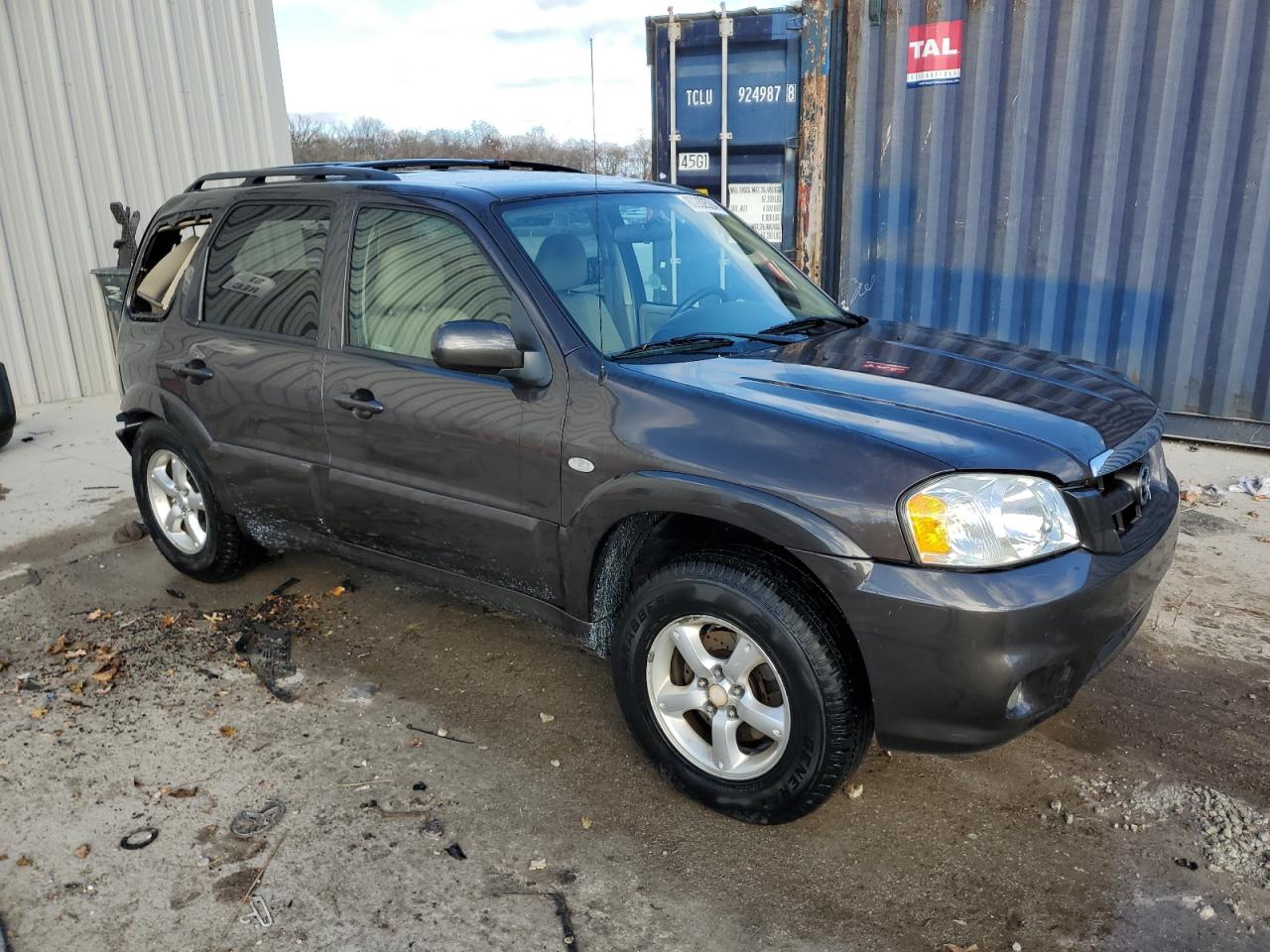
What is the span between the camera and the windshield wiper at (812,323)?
11.5 feet

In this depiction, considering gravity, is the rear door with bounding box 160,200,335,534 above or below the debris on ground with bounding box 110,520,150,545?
above

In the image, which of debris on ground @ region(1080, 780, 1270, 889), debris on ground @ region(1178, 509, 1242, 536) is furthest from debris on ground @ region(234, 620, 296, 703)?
debris on ground @ region(1178, 509, 1242, 536)

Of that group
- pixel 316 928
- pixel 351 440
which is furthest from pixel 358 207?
pixel 316 928

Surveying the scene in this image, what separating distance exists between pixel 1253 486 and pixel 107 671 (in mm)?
6160

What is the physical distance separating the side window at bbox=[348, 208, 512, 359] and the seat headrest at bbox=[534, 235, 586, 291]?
16 centimetres

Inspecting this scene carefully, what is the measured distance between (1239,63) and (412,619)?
6068 millimetres

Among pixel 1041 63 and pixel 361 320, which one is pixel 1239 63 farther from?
pixel 361 320

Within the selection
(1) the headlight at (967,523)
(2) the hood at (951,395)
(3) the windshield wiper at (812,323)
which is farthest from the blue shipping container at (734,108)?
(1) the headlight at (967,523)

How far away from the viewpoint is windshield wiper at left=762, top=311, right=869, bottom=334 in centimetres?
350

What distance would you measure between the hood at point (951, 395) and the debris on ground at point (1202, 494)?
272cm

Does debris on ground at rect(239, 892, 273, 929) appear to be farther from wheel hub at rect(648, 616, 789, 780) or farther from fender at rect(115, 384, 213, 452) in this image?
fender at rect(115, 384, 213, 452)

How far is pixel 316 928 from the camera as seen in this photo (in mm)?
2518

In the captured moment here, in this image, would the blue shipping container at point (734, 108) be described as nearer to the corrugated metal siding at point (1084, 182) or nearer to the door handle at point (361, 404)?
the corrugated metal siding at point (1084, 182)

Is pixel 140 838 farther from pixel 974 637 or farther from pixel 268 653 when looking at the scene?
pixel 974 637
